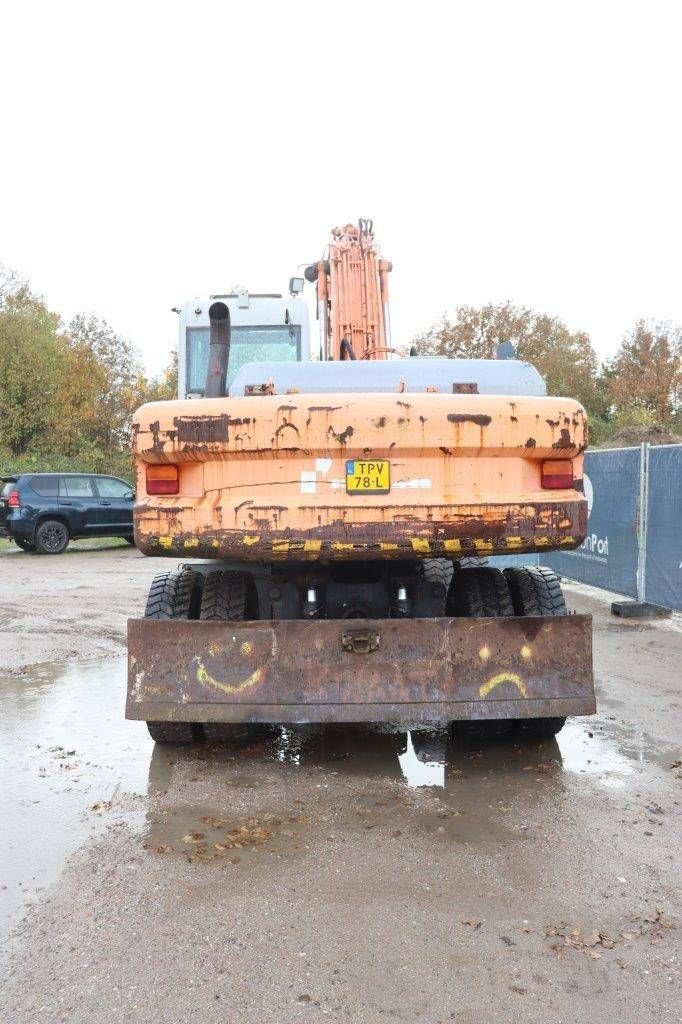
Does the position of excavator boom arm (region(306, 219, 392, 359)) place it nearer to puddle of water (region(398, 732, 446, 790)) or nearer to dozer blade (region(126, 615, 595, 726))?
puddle of water (region(398, 732, 446, 790))

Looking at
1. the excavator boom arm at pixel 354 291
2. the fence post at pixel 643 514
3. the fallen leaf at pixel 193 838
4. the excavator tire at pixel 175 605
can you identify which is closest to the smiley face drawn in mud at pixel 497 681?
the fallen leaf at pixel 193 838

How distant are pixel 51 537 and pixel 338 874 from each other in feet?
55.1

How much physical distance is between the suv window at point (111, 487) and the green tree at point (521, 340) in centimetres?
2055

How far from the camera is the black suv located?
19.1 m

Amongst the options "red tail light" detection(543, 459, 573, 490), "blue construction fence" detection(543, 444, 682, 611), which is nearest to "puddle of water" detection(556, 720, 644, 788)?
"red tail light" detection(543, 459, 573, 490)

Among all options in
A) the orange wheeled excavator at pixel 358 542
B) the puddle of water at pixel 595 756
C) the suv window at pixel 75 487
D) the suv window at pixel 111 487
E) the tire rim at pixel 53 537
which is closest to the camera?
the orange wheeled excavator at pixel 358 542

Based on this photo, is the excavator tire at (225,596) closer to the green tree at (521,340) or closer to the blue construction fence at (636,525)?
the blue construction fence at (636,525)

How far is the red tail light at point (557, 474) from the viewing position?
4.50 m

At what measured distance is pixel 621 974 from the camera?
2.91m

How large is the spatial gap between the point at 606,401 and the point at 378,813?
38.6 meters

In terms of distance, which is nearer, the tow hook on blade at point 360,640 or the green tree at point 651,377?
the tow hook on blade at point 360,640

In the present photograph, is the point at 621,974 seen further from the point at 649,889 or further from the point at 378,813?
the point at 378,813

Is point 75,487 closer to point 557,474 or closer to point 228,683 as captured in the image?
point 228,683

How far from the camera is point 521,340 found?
3909 centimetres
